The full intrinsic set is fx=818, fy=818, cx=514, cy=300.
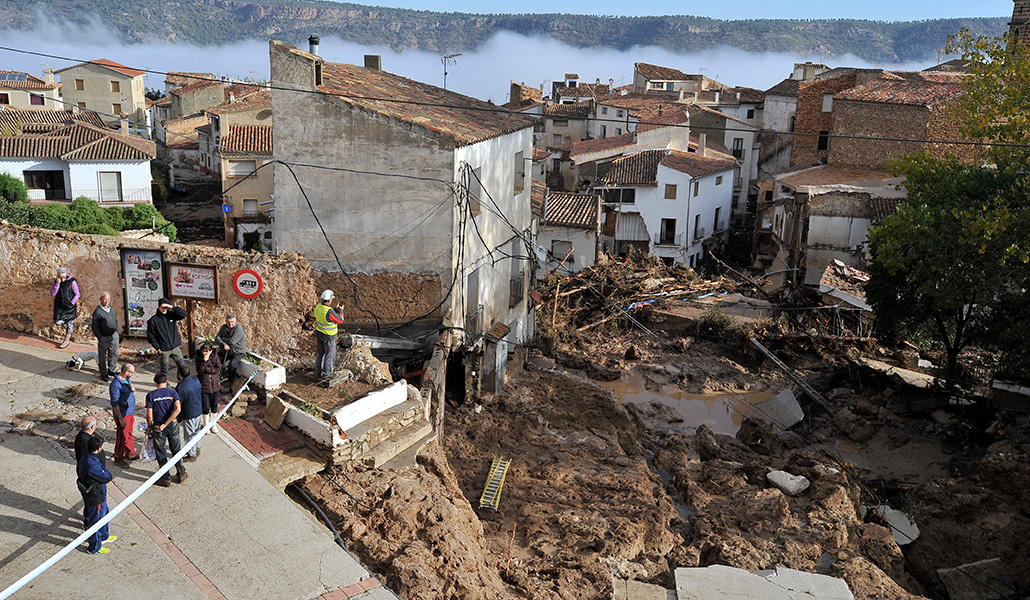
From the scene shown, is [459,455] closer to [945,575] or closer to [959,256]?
[945,575]

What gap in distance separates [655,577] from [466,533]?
291 centimetres

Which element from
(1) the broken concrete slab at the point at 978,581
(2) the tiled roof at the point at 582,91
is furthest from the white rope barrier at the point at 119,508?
(2) the tiled roof at the point at 582,91

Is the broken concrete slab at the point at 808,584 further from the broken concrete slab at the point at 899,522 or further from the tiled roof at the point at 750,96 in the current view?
the tiled roof at the point at 750,96

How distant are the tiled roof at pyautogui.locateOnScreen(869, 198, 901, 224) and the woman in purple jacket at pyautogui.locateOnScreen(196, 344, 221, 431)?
30.1 meters

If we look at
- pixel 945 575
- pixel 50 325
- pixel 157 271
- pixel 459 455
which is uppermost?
pixel 157 271

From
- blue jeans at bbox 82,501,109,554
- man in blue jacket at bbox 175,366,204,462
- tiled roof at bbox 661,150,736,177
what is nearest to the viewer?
blue jeans at bbox 82,501,109,554

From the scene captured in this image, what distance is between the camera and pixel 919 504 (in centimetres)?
1612

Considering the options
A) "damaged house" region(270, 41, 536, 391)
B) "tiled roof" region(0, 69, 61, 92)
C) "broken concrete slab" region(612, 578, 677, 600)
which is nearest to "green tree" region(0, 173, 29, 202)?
"tiled roof" region(0, 69, 61, 92)

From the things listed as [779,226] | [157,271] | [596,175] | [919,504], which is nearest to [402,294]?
[157,271]

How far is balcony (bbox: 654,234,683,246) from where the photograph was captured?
46469 millimetres

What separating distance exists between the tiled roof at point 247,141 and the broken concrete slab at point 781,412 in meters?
36.2

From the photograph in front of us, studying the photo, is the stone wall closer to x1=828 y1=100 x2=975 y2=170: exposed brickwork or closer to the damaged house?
the damaged house

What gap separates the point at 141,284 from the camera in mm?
14328

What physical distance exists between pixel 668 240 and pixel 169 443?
3856 cm
